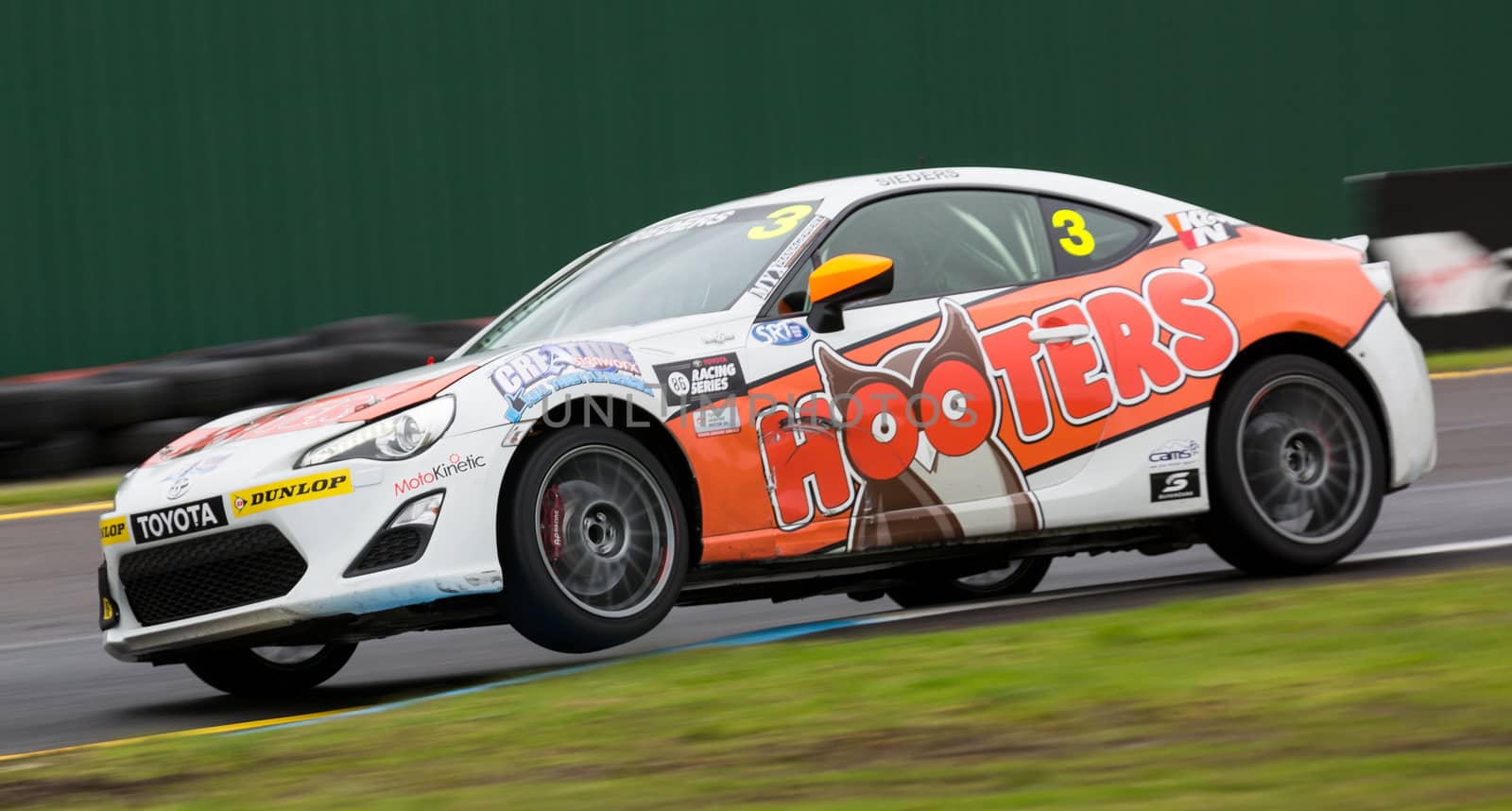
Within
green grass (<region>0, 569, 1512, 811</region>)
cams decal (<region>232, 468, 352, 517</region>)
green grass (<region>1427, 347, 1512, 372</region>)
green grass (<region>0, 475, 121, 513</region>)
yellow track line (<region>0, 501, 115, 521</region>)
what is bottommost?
green grass (<region>1427, 347, 1512, 372</region>)

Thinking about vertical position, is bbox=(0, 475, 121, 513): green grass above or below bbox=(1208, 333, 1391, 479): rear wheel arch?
below

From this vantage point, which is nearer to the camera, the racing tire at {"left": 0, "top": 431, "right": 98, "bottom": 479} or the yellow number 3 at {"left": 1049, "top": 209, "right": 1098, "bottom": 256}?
the yellow number 3 at {"left": 1049, "top": 209, "right": 1098, "bottom": 256}

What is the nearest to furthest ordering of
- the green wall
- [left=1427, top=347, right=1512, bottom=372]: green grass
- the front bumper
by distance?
1. the front bumper
2. [left=1427, top=347, right=1512, bottom=372]: green grass
3. the green wall

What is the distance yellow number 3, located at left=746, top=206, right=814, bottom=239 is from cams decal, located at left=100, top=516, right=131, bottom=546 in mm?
2294

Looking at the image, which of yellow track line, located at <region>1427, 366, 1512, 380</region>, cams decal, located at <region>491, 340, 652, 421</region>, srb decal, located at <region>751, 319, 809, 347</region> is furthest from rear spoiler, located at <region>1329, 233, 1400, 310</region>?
yellow track line, located at <region>1427, 366, 1512, 380</region>

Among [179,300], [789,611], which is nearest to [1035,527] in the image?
[789,611]

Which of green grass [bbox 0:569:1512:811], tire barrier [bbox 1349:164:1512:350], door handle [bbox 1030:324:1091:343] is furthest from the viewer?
tire barrier [bbox 1349:164:1512:350]

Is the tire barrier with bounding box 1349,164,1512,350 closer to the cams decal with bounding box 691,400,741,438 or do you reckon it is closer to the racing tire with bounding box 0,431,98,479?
the racing tire with bounding box 0,431,98,479

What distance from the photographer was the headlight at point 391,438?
19.9 ft

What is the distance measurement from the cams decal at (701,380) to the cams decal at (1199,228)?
6.50ft

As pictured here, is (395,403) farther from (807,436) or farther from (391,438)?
(807,436)

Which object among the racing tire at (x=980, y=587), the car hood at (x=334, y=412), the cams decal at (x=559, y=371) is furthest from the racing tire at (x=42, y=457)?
the cams decal at (x=559, y=371)

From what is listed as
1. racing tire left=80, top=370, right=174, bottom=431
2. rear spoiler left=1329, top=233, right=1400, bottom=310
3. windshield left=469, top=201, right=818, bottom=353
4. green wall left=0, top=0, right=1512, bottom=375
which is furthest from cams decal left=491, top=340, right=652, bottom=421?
green wall left=0, top=0, right=1512, bottom=375

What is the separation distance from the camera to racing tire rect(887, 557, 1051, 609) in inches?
321
